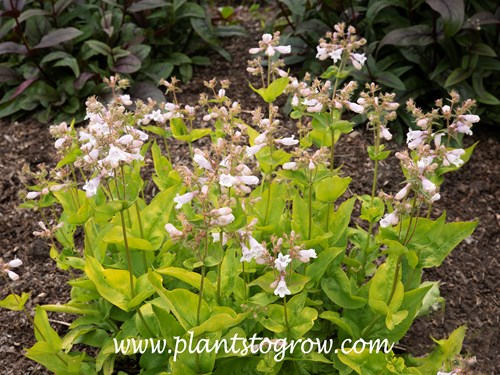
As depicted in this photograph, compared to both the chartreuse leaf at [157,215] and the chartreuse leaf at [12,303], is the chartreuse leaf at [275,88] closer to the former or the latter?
the chartreuse leaf at [157,215]

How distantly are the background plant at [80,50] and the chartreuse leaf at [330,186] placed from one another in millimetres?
2436

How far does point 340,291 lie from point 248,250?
67cm

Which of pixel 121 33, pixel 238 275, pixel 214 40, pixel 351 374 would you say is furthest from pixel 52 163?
pixel 351 374

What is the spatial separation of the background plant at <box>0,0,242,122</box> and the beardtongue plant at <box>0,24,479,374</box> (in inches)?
79.6

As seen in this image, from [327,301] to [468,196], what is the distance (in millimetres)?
1685

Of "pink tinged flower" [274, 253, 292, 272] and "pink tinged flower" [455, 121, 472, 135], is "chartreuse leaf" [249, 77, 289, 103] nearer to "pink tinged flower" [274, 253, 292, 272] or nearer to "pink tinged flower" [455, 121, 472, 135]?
"pink tinged flower" [455, 121, 472, 135]

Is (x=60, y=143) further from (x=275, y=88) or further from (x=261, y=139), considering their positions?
(x=275, y=88)

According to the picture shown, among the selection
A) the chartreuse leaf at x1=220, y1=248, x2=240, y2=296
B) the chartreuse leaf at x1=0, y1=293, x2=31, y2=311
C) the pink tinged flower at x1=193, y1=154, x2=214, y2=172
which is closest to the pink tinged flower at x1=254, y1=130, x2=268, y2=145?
the pink tinged flower at x1=193, y1=154, x2=214, y2=172

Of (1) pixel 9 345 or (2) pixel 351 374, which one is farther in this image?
(1) pixel 9 345

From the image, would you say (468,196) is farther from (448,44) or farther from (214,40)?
(214,40)

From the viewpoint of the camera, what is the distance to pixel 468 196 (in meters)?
4.26

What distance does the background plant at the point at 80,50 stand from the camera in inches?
192

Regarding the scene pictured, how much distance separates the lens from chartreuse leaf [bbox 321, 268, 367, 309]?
2.76m

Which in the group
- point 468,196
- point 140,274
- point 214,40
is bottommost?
point 468,196
